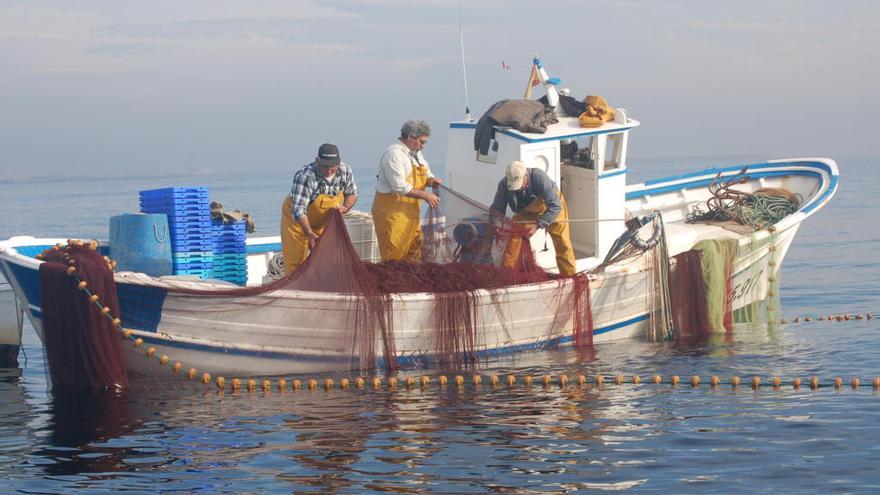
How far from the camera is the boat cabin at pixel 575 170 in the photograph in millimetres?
13922

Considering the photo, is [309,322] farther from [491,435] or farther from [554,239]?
[554,239]

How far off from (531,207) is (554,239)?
0.49 meters

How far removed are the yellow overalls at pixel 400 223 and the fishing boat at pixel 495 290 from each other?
0.63 meters

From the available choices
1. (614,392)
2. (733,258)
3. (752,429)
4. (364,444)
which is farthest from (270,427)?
(733,258)

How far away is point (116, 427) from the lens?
1016cm

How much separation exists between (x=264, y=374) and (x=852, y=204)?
4129cm

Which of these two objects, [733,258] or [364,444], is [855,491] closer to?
[364,444]

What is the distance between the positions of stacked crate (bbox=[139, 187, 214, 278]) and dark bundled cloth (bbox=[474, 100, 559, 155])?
3.57m

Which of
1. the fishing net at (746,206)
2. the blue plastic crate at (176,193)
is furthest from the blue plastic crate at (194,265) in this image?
the fishing net at (746,206)

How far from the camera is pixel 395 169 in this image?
476 inches

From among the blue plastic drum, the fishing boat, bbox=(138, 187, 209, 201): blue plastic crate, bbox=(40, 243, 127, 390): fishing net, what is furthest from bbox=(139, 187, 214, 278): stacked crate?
bbox=(40, 243, 127, 390): fishing net

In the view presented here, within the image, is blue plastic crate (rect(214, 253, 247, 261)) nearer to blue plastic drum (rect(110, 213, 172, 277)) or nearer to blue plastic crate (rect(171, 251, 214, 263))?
blue plastic crate (rect(171, 251, 214, 263))

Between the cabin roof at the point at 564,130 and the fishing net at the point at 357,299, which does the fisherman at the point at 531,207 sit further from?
the cabin roof at the point at 564,130

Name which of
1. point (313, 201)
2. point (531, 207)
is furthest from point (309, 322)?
point (531, 207)
